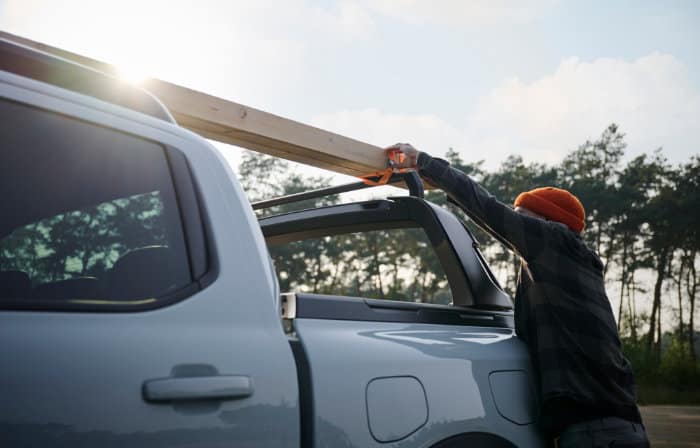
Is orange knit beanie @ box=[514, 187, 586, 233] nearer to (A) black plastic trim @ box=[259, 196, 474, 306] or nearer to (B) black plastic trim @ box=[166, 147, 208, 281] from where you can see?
(A) black plastic trim @ box=[259, 196, 474, 306]

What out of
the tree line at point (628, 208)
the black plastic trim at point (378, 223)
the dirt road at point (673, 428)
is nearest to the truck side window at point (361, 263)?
the tree line at point (628, 208)

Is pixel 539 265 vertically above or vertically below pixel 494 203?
below

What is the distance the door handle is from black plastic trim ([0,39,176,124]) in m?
0.75

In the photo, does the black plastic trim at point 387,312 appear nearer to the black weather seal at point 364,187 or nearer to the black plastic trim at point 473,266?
the black plastic trim at point 473,266

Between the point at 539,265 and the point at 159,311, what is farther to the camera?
the point at 539,265

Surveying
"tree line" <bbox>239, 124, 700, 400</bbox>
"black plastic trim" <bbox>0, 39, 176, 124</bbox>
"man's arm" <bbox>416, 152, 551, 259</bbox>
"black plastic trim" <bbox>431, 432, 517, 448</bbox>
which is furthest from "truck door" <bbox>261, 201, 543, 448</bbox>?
"tree line" <bbox>239, 124, 700, 400</bbox>

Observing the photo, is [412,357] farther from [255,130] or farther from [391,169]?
[391,169]

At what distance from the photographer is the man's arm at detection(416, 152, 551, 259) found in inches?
123

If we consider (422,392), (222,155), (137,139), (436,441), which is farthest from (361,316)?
(137,139)

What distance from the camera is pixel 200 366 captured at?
1.63 m

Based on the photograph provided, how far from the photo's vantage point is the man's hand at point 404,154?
338 cm

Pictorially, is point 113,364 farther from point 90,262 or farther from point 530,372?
point 530,372

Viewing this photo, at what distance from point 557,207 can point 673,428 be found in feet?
44.2

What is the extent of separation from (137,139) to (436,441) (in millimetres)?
1260
